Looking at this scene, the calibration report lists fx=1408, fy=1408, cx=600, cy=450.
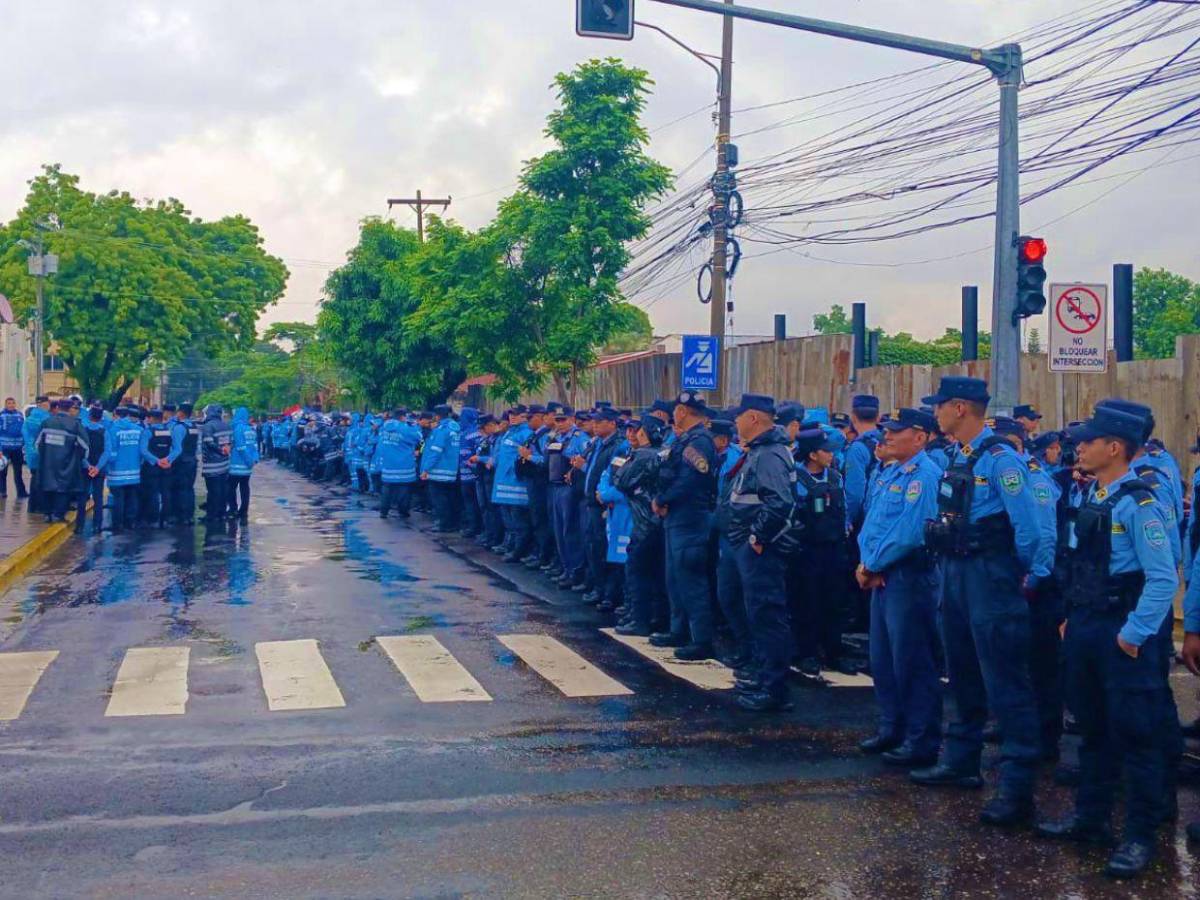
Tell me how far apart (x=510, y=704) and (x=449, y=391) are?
31.8 m

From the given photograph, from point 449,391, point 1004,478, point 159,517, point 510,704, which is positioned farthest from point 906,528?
point 449,391

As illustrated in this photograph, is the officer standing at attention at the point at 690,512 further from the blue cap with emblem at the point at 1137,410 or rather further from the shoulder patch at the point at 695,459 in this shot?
the blue cap with emblem at the point at 1137,410

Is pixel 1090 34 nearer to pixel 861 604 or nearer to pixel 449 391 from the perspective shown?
pixel 861 604

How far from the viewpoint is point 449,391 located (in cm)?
4012

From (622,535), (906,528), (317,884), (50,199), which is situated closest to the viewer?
(317,884)

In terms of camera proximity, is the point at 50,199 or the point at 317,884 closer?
the point at 317,884

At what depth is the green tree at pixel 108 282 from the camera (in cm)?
5478

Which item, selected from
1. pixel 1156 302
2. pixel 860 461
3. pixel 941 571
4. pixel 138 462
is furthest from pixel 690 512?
pixel 1156 302

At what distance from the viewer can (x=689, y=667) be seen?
1004 centimetres

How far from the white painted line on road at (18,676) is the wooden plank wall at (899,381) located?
35.4 ft

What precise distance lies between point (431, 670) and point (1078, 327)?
6.62 meters

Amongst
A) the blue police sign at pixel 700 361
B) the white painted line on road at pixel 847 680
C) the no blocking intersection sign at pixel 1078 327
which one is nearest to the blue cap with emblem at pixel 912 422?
the white painted line on road at pixel 847 680

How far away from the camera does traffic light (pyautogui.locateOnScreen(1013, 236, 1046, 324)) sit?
44.4 feet

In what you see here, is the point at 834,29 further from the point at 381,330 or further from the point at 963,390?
the point at 381,330
